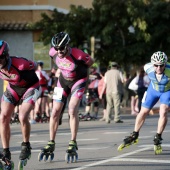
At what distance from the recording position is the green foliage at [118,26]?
33125 mm

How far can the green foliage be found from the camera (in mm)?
33125

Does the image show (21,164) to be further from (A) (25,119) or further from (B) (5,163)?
(A) (25,119)

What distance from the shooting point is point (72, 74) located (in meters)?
11.9

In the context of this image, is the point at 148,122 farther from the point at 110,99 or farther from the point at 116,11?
the point at 116,11

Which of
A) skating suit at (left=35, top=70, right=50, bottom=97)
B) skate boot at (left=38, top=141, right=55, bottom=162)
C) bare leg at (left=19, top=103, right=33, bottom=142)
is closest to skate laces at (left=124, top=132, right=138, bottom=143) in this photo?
skate boot at (left=38, top=141, right=55, bottom=162)

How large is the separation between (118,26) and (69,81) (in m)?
22.4

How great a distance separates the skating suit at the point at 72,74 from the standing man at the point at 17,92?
0.98m

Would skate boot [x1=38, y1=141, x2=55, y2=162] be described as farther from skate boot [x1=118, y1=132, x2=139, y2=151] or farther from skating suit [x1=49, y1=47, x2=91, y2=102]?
skate boot [x1=118, y1=132, x2=139, y2=151]

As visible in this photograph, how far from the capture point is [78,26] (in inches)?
1332

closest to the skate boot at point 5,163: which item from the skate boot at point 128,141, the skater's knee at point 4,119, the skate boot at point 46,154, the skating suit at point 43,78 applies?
the skater's knee at point 4,119

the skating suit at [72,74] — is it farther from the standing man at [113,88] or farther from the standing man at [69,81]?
the standing man at [113,88]

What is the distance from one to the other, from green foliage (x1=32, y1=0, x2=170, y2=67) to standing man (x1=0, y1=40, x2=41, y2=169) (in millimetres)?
22169

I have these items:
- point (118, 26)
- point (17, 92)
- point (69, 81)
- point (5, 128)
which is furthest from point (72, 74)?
point (118, 26)

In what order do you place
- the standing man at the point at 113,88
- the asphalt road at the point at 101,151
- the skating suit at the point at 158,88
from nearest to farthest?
the asphalt road at the point at 101,151 → the skating suit at the point at 158,88 → the standing man at the point at 113,88
